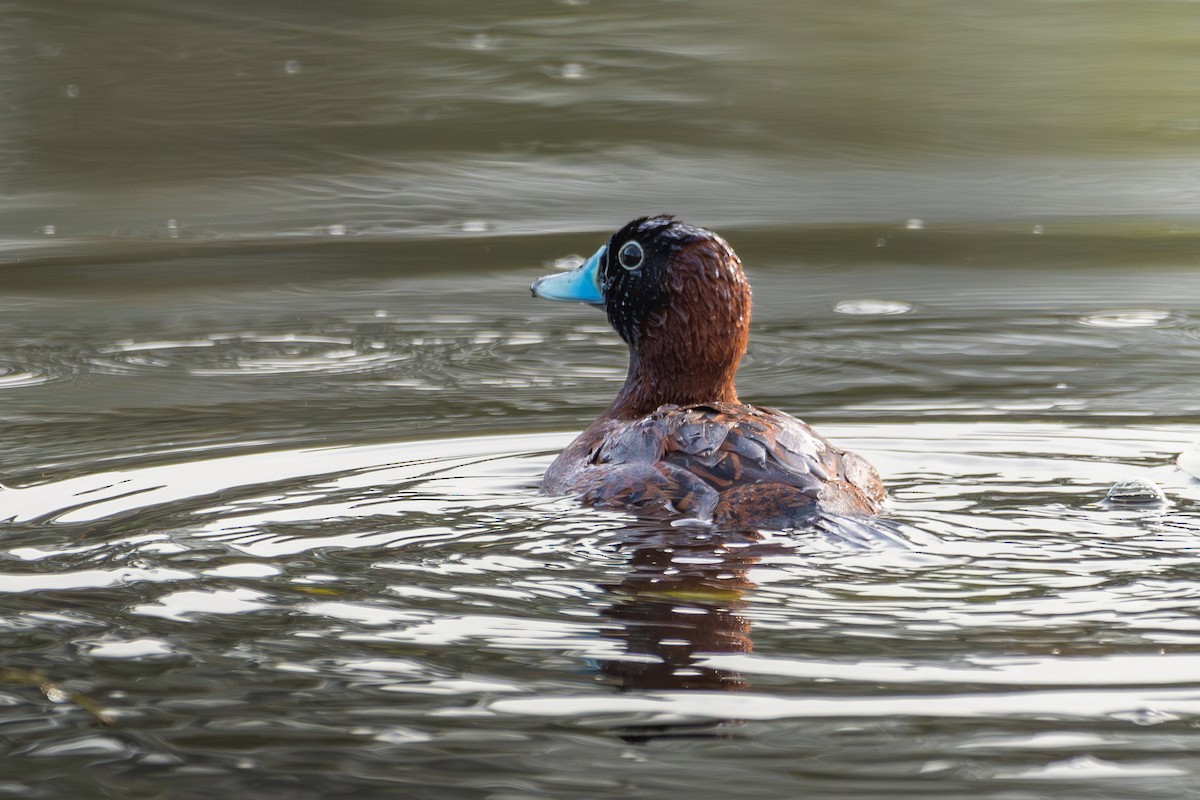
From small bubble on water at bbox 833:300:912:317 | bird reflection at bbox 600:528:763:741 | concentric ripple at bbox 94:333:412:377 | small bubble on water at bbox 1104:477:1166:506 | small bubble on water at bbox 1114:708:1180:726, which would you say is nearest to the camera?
small bubble on water at bbox 1114:708:1180:726

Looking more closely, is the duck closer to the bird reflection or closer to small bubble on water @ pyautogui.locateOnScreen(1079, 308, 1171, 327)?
the bird reflection

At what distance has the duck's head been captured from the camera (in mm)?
5828

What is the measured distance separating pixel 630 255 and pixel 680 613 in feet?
6.91

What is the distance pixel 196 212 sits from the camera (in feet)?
33.7

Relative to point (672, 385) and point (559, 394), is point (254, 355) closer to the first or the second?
point (559, 394)

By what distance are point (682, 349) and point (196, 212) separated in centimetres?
514

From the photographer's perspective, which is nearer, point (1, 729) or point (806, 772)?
point (806, 772)

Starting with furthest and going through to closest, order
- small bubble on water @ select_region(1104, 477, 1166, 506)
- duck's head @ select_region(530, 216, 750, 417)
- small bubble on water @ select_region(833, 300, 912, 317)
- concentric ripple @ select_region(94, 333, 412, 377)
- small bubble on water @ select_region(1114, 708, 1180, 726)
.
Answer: small bubble on water @ select_region(833, 300, 912, 317), concentric ripple @ select_region(94, 333, 412, 377), duck's head @ select_region(530, 216, 750, 417), small bubble on water @ select_region(1104, 477, 1166, 506), small bubble on water @ select_region(1114, 708, 1180, 726)

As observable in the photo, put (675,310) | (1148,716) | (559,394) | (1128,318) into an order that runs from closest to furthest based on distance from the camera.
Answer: (1148,716) → (675,310) → (559,394) → (1128,318)

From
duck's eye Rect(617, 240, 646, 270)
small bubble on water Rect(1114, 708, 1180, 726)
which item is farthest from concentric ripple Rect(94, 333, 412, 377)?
small bubble on water Rect(1114, 708, 1180, 726)

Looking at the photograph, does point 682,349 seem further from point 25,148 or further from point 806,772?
point 25,148

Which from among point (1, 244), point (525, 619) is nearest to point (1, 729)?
point (525, 619)

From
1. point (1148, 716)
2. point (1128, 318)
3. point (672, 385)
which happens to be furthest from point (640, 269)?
point (1128, 318)

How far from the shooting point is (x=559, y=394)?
720 cm
